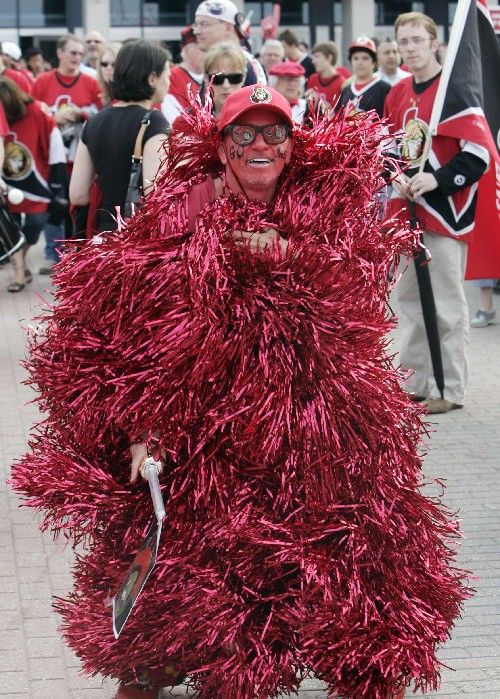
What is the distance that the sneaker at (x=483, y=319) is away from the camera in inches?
380

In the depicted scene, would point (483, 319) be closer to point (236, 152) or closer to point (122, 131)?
point (122, 131)

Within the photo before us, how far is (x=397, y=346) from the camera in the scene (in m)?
8.80

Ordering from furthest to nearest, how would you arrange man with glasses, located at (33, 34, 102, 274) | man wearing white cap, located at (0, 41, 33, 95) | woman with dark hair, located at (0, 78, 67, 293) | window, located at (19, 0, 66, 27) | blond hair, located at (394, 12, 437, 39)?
window, located at (19, 0, 66, 27) → man wearing white cap, located at (0, 41, 33, 95) → man with glasses, located at (33, 34, 102, 274) → woman with dark hair, located at (0, 78, 67, 293) → blond hair, located at (394, 12, 437, 39)

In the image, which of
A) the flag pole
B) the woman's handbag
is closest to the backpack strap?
the woman's handbag

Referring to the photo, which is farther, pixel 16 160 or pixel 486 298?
pixel 16 160

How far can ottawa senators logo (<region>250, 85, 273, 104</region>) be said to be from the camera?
3234mm

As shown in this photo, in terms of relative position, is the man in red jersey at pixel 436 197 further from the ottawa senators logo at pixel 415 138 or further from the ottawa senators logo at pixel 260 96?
the ottawa senators logo at pixel 260 96

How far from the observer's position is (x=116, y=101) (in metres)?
6.15

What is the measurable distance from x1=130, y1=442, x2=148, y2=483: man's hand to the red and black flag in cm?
413

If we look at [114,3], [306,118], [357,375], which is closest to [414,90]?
[306,118]

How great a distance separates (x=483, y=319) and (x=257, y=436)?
6.78m

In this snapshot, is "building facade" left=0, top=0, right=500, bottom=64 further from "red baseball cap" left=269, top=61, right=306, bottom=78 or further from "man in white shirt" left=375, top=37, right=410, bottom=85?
"red baseball cap" left=269, top=61, right=306, bottom=78

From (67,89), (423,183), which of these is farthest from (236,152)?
(67,89)

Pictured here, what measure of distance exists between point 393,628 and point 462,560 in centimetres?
176
